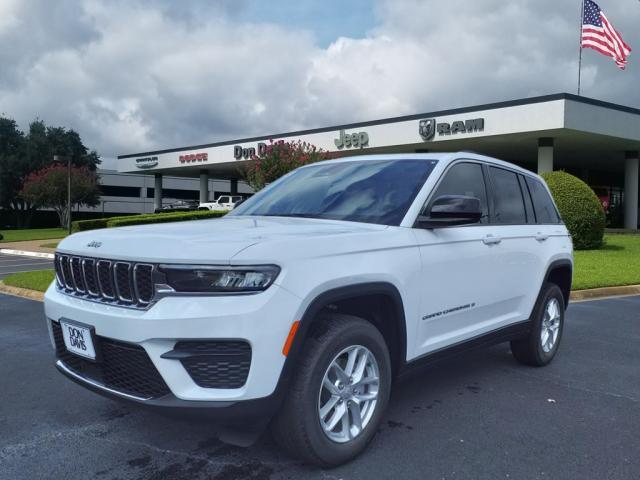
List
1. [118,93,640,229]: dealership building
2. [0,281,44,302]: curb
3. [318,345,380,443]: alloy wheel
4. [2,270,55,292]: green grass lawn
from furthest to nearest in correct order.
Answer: [118,93,640,229]: dealership building
[2,270,55,292]: green grass lawn
[0,281,44,302]: curb
[318,345,380,443]: alloy wheel

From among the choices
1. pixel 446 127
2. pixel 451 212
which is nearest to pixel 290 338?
pixel 451 212

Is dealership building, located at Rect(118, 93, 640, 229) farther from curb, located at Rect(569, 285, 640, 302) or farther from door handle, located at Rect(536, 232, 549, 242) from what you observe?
door handle, located at Rect(536, 232, 549, 242)


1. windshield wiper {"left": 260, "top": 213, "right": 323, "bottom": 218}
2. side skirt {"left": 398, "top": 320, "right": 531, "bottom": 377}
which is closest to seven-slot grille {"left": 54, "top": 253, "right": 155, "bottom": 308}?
windshield wiper {"left": 260, "top": 213, "right": 323, "bottom": 218}

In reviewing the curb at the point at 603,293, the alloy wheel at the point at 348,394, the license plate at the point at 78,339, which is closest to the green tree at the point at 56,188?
the curb at the point at 603,293

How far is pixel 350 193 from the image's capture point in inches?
162

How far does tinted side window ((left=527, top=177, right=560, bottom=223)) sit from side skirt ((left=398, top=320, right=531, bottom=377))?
105cm

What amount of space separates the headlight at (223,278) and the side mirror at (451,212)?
1.29 m

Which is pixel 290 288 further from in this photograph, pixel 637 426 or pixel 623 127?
pixel 623 127

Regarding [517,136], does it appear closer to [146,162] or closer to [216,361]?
[216,361]

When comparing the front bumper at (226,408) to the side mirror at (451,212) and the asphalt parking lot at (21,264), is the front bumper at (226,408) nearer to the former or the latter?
the side mirror at (451,212)

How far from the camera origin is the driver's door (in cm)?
373

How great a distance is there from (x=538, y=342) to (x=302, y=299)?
3.19m

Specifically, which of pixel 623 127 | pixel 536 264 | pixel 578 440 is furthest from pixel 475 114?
pixel 578 440

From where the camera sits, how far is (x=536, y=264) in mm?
5055
